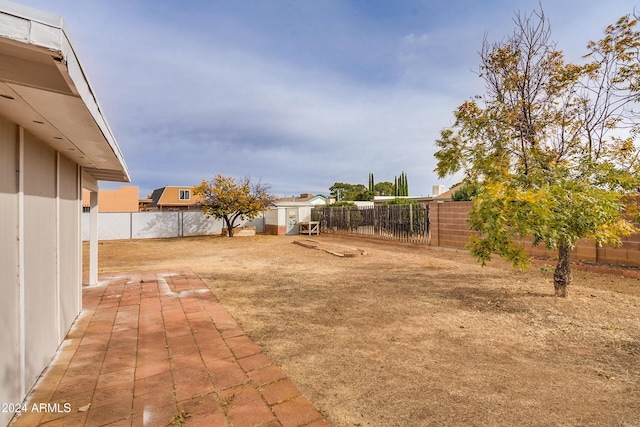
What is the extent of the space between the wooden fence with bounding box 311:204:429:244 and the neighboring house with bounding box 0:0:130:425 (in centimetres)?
1063

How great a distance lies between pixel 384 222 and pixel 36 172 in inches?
495

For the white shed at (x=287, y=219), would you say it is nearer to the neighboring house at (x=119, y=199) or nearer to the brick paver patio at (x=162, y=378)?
the brick paver patio at (x=162, y=378)

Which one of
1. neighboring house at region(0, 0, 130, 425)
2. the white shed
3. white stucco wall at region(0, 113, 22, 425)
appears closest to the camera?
neighboring house at region(0, 0, 130, 425)

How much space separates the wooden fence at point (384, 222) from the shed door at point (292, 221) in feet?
6.63

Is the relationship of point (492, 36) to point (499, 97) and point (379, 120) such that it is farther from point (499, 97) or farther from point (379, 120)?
point (379, 120)

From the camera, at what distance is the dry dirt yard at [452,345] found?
2098 mm


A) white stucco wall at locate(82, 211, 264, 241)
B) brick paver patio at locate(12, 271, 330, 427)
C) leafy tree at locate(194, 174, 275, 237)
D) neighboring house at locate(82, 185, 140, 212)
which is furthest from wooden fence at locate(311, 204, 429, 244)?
neighboring house at locate(82, 185, 140, 212)

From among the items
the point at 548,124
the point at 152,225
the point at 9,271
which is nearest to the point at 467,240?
the point at 548,124

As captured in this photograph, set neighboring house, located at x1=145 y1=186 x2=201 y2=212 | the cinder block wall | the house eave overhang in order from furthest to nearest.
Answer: neighboring house, located at x1=145 y1=186 x2=201 y2=212
the cinder block wall
the house eave overhang

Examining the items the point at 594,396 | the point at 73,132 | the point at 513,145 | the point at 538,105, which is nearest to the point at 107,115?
the point at 73,132

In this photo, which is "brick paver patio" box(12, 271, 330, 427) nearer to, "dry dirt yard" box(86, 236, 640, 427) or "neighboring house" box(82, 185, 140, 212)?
"dry dirt yard" box(86, 236, 640, 427)

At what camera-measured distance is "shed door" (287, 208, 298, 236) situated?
19.6 metres

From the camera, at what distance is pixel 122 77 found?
7371mm

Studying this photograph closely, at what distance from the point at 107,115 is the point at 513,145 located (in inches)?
238
